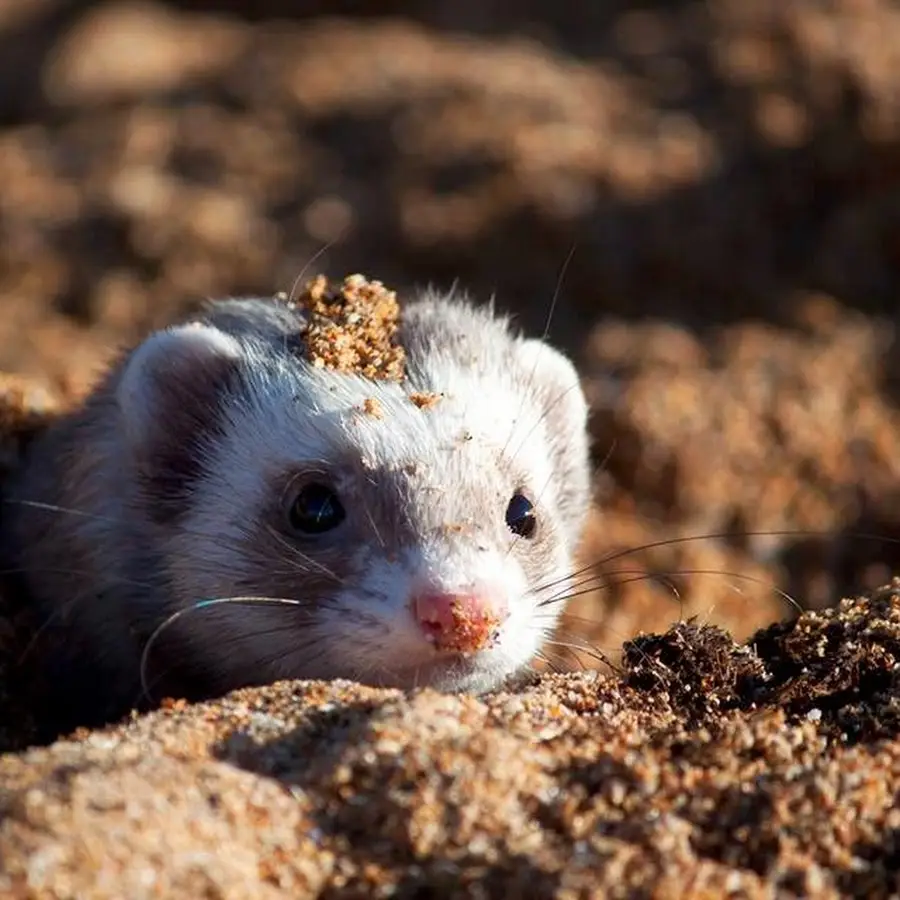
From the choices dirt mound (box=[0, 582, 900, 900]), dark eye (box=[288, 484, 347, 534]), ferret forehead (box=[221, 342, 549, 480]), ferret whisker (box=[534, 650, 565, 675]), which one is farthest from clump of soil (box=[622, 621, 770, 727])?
dark eye (box=[288, 484, 347, 534])

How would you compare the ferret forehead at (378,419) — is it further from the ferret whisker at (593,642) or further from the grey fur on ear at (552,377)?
the ferret whisker at (593,642)

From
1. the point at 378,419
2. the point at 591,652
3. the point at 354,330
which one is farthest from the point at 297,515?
the point at 591,652

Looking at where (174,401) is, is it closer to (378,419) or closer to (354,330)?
(354,330)

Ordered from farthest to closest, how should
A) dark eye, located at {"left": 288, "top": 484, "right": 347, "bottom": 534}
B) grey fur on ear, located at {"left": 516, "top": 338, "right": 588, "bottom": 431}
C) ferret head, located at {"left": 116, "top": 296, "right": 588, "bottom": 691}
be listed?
grey fur on ear, located at {"left": 516, "top": 338, "right": 588, "bottom": 431} < dark eye, located at {"left": 288, "top": 484, "right": 347, "bottom": 534} < ferret head, located at {"left": 116, "top": 296, "right": 588, "bottom": 691}

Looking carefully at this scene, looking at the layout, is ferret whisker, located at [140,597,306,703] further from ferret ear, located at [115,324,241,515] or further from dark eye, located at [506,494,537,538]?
dark eye, located at [506,494,537,538]

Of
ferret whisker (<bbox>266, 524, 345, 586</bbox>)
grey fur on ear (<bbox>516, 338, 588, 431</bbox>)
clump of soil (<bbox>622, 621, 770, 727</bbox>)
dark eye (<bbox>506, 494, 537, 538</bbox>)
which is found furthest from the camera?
grey fur on ear (<bbox>516, 338, 588, 431</bbox>)

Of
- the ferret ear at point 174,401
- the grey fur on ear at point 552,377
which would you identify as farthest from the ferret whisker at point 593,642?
the ferret ear at point 174,401
